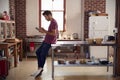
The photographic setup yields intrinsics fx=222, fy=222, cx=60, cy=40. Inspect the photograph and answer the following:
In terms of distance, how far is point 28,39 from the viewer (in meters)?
8.24

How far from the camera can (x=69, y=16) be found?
28.2ft

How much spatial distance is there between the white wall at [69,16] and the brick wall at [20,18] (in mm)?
166

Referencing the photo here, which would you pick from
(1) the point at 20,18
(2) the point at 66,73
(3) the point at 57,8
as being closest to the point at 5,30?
(1) the point at 20,18

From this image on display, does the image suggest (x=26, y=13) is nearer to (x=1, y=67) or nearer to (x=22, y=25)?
(x=22, y=25)

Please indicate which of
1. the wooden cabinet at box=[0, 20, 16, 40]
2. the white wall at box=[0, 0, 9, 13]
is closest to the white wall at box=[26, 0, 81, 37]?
the white wall at box=[0, 0, 9, 13]

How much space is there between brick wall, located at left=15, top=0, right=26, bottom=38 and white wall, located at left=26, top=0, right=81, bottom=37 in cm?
17

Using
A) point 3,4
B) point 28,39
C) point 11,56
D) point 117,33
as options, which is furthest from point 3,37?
point 117,33

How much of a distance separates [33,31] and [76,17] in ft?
5.77

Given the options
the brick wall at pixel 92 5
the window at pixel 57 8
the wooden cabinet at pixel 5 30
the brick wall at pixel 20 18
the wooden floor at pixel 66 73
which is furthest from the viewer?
the window at pixel 57 8

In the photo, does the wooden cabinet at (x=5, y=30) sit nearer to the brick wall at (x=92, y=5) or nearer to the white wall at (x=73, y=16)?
the white wall at (x=73, y=16)

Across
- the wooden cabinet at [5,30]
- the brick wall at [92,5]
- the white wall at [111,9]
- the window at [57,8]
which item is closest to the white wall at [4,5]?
the wooden cabinet at [5,30]

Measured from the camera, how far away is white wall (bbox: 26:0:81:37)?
337 inches

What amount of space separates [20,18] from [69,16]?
6.20ft

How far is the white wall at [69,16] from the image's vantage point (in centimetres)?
857
